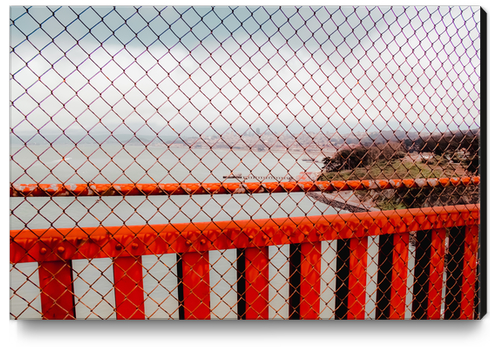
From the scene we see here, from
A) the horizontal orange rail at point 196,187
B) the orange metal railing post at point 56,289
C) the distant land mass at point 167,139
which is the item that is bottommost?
the orange metal railing post at point 56,289

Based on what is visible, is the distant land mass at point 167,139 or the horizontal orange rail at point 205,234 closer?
the horizontal orange rail at point 205,234

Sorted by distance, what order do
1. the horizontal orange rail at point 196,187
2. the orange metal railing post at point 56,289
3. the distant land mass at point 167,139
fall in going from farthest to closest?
the distant land mass at point 167,139 < the orange metal railing post at point 56,289 < the horizontal orange rail at point 196,187

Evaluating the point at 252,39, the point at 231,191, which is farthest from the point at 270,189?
the point at 252,39

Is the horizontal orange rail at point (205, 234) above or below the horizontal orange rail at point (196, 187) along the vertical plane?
below

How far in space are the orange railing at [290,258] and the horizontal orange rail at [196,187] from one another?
0.56ft

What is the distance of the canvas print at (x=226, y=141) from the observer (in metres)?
1.31

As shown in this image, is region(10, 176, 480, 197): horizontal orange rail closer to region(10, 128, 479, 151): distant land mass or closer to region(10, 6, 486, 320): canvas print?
region(10, 6, 486, 320): canvas print

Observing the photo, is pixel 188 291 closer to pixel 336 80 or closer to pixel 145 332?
pixel 145 332

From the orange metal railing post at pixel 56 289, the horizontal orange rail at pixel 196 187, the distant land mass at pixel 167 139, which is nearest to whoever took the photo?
the horizontal orange rail at pixel 196 187

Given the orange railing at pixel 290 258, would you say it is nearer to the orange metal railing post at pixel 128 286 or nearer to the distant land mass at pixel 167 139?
the orange metal railing post at pixel 128 286

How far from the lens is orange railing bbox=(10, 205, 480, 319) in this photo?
4.18ft

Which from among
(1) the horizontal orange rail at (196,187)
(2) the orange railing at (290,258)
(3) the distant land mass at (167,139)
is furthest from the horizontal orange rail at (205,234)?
(3) the distant land mass at (167,139)

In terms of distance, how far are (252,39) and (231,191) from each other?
2.56ft

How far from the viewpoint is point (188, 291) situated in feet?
4.68
